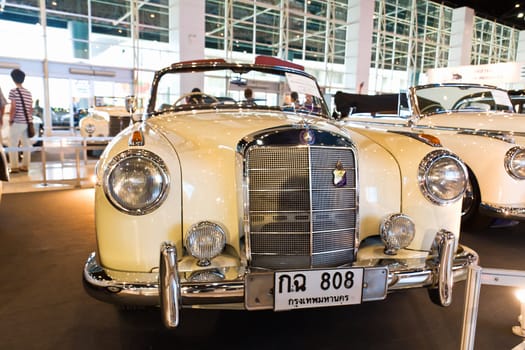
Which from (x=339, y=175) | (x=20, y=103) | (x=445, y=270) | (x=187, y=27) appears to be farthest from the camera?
(x=187, y=27)

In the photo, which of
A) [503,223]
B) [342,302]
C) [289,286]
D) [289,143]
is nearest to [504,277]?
[342,302]

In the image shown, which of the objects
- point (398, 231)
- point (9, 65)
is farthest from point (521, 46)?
point (398, 231)

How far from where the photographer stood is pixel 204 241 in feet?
5.96

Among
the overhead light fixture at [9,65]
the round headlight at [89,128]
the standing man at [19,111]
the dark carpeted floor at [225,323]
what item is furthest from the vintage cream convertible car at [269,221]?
the overhead light fixture at [9,65]

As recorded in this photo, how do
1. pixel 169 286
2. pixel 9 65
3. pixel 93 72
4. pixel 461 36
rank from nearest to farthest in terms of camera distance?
1. pixel 169 286
2. pixel 9 65
3. pixel 93 72
4. pixel 461 36

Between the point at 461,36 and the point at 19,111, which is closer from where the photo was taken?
the point at 19,111

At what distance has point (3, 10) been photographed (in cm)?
1312

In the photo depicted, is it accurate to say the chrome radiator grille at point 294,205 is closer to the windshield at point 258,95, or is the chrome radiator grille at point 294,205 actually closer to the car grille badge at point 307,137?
the car grille badge at point 307,137

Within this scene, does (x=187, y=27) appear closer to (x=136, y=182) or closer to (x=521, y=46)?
(x=136, y=182)

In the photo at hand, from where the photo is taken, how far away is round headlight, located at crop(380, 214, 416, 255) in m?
2.03

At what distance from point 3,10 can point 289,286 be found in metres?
15.7

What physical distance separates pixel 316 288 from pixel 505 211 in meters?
2.41

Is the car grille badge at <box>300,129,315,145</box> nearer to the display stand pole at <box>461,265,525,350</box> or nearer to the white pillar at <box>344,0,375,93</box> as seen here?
the display stand pole at <box>461,265,525,350</box>

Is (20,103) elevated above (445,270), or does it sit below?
above
